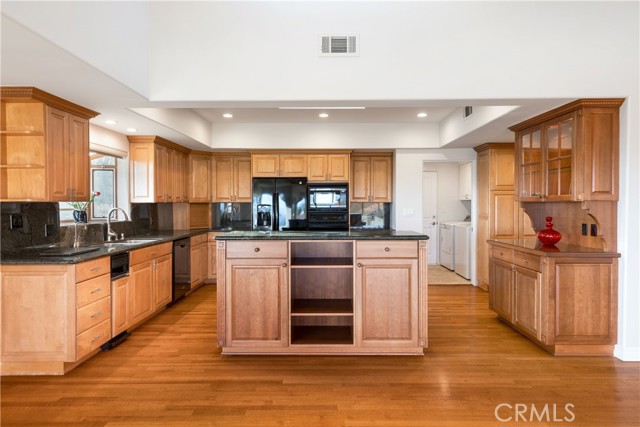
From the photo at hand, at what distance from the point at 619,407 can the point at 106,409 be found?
3.38m

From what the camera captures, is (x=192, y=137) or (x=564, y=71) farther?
(x=192, y=137)

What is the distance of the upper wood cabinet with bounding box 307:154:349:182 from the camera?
5.75 metres

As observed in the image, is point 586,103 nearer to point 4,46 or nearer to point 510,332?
point 510,332

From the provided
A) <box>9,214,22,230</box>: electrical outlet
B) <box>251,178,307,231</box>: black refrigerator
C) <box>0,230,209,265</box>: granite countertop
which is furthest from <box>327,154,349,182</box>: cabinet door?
<box>9,214,22,230</box>: electrical outlet

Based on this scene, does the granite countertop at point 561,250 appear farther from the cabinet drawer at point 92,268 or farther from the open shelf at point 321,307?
the cabinet drawer at point 92,268

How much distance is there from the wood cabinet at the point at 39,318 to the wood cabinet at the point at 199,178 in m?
3.12

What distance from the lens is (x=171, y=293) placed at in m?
4.49

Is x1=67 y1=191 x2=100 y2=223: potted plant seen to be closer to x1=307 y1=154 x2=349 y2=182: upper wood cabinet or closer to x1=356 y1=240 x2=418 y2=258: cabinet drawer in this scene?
x1=356 y1=240 x2=418 y2=258: cabinet drawer

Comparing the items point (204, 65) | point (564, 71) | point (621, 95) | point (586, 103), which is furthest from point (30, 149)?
point (621, 95)

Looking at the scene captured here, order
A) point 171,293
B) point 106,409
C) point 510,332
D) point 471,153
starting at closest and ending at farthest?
point 106,409, point 510,332, point 171,293, point 471,153

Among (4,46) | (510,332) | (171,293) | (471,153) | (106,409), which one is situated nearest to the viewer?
(4,46)

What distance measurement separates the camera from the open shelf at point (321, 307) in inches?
119

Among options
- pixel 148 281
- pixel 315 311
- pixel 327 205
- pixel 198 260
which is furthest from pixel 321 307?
pixel 198 260

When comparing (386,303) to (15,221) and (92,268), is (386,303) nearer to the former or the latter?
(92,268)
